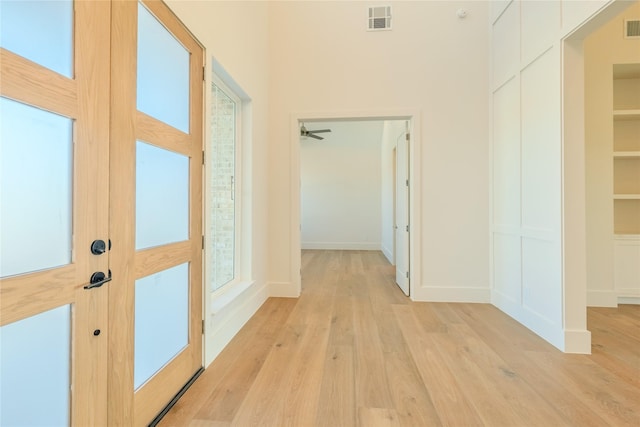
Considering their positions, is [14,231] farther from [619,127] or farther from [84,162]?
[619,127]

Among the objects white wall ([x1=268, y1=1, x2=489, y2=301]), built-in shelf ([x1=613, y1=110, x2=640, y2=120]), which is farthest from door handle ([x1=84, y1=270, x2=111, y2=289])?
built-in shelf ([x1=613, y1=110, x2=640, y2=120])

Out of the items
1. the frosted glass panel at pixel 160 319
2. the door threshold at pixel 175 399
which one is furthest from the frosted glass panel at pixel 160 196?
the door threshold at pixel 175 399

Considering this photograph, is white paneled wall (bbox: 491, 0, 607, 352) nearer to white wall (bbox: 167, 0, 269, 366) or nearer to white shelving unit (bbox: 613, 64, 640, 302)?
white shelving unit (bbox: 613, 64, 640, 302)

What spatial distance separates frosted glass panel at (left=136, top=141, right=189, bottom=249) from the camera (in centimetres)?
146

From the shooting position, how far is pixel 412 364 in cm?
208

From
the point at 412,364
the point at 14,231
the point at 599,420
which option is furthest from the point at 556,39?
the point at 14,231

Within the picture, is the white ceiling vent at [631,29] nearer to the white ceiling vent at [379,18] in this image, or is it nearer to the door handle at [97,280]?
the white ceiling vent at [379,18]

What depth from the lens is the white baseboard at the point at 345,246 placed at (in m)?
8.13

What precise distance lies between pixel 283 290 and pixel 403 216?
1951 millimetres

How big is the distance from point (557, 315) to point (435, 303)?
50.9 inches

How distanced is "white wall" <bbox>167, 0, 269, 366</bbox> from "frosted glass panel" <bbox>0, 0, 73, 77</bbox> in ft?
2.54

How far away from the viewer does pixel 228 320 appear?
245 centimetres

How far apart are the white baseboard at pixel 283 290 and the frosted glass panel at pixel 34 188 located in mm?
2818

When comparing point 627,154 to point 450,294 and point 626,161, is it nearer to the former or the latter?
point 626,161
